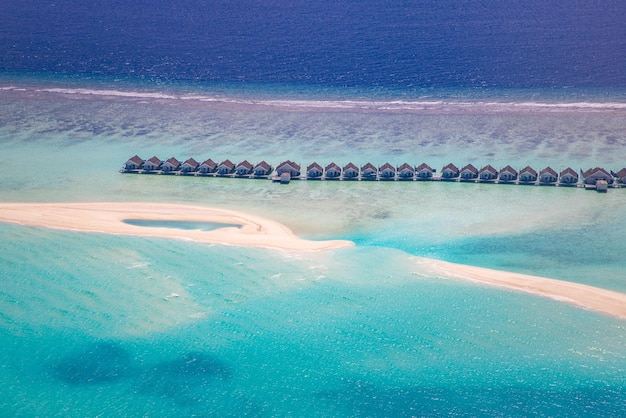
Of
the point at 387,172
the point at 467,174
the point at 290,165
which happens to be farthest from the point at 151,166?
the point at 467,174

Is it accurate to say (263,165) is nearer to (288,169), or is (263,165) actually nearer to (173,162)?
(288,169)

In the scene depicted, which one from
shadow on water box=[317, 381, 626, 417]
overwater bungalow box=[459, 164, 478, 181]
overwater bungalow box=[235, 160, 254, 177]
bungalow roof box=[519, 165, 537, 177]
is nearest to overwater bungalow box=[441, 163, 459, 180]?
overwater bungalow box=[459, 164, 478, 181]

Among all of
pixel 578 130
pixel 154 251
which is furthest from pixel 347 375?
pixel 578 130

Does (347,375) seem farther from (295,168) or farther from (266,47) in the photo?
(266,47)

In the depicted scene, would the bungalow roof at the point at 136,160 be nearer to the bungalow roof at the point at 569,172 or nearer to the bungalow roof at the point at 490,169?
the bungalow roof at the point at 490,169

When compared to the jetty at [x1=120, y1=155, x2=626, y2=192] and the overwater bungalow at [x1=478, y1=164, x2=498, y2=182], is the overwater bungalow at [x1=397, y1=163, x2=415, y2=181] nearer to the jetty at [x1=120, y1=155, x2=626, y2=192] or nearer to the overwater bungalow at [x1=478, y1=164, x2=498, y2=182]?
the jetty at [x1=120, y1=155, x2=626, y2=192]
